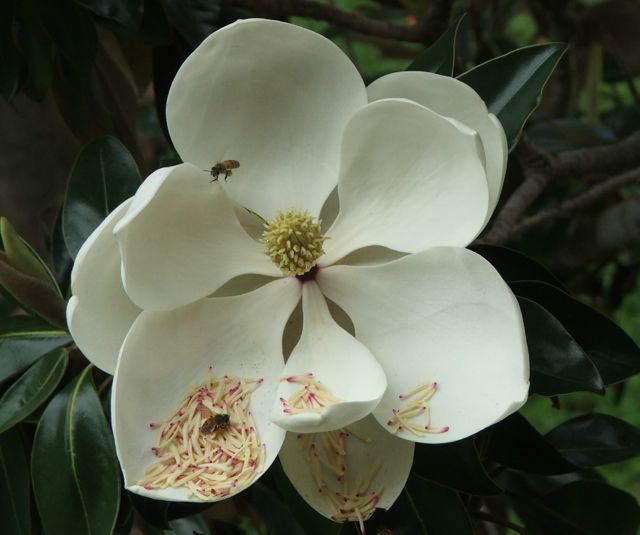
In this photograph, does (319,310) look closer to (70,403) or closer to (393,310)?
(393,310)

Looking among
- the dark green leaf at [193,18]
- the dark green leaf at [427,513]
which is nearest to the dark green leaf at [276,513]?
the dark green leaf at [427,513]

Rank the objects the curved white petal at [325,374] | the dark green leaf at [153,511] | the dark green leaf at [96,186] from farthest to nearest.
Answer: the dark green leaf at [96,186] → the dark green leaf at [153,511] → the curved white petal at [325,374]

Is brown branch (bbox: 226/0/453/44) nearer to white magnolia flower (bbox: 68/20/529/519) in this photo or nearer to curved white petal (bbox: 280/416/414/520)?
white magnolia flower (bbox: 68/20/529/519)

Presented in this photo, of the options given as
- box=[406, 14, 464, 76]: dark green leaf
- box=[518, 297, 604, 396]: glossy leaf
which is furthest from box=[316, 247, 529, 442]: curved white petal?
box=[406, 14, 464, 76]: dark green leaf

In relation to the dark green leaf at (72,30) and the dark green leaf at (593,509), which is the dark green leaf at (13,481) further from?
the dark green leaf at (593,509)

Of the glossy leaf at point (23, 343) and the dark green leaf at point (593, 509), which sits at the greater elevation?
the glossy leaf at point (23, 343)

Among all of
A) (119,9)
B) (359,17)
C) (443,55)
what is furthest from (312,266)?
(359,17)
